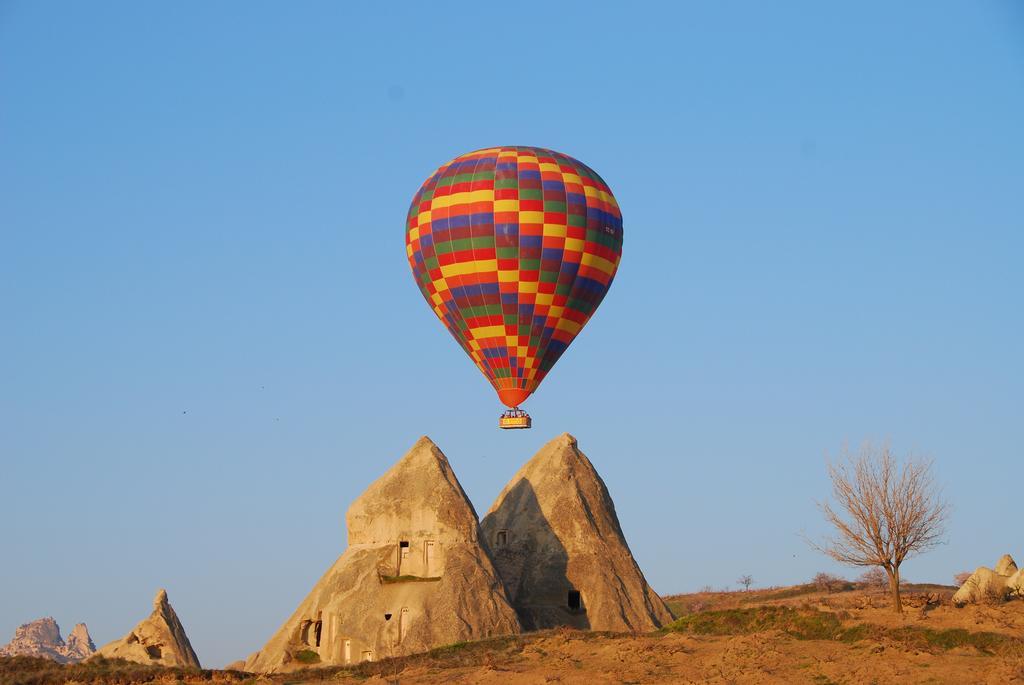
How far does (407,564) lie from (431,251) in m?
14.6

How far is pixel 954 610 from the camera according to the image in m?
42.5

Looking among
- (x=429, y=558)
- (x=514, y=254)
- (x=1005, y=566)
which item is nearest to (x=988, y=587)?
(x=1005, y=566)

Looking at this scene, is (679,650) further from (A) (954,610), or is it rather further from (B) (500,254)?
(B) (500,254)

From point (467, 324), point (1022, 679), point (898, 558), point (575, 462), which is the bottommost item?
point (1022, 679)

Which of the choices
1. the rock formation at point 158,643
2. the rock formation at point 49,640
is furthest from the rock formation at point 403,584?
the rock formation at point 49,640

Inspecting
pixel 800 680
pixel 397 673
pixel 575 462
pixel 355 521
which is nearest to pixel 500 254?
pixel 575 462

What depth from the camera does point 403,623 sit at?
162 feet

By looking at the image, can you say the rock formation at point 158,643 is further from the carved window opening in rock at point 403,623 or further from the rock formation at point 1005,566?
the rock formation at point 1005,566

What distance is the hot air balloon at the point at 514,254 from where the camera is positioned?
191ft

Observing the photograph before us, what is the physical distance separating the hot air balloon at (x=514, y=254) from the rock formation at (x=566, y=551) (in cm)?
377

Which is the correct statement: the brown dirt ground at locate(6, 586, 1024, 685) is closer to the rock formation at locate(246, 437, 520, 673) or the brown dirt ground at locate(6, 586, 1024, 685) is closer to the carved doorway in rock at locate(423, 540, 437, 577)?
the rock formation at locate(246, 437, 520, 673)

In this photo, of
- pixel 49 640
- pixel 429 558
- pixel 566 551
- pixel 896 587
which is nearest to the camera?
pixel 896 587

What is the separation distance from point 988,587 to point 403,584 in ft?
67.1

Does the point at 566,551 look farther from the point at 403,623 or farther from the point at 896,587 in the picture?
the point at 896,587
